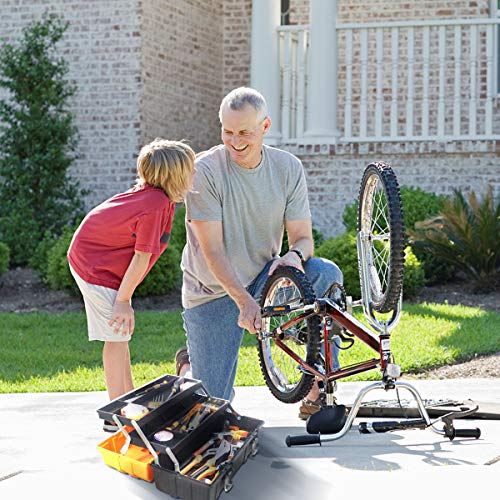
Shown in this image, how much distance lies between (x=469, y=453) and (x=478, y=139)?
7.71m

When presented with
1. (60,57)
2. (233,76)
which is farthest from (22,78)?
(233,76)

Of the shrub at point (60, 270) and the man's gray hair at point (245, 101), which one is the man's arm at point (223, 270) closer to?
the man's gray hair at point (245, 101)

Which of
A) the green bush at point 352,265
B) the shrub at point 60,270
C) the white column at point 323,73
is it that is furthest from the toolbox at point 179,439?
the white column at point 323,73

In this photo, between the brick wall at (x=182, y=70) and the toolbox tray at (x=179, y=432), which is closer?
the toolbox tray at (x=179, y=432)

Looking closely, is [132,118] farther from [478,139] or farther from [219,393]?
[219,393]

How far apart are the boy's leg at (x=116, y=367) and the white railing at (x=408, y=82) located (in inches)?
285

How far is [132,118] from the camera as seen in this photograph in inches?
494

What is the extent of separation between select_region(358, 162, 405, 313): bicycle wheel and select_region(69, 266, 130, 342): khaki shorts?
1206mm

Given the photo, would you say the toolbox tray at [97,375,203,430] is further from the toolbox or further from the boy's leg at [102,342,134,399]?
the boy's leg at [102,342,134,399]

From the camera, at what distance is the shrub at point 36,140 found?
1208 cm

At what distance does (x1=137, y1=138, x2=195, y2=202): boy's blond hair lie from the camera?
4832mm

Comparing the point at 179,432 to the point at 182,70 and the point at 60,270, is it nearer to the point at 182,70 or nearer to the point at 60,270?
the point at 60,270

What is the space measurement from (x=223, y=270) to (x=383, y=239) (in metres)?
0.75

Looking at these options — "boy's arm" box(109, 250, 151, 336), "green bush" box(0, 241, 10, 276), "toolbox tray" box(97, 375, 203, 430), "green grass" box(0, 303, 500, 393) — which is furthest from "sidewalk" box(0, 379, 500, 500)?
"green bush" box(0, 241, 10, 276)
